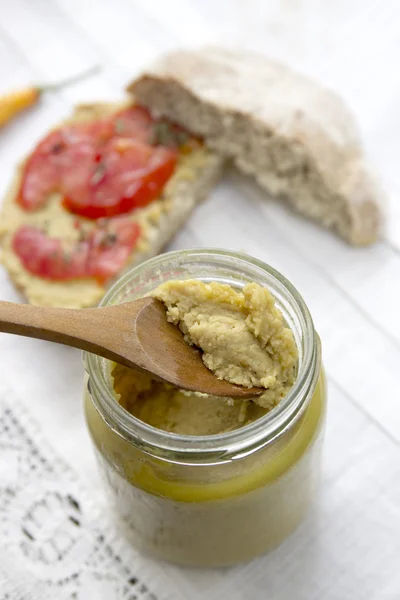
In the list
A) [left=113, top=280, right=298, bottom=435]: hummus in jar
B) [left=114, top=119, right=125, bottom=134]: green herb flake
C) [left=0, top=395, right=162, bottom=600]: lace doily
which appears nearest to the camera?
[left=113, top=280, right=298, bottom=435]: hummus in jar

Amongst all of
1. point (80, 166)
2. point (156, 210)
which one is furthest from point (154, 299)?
point (80, 166)

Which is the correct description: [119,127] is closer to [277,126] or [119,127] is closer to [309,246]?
[277,126]

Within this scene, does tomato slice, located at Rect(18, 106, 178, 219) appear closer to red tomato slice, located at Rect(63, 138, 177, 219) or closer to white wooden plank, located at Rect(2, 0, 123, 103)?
red tomato slice, located at Rect(63, 138, 177, 219)

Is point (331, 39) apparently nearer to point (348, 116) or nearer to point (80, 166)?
point (348, 116)

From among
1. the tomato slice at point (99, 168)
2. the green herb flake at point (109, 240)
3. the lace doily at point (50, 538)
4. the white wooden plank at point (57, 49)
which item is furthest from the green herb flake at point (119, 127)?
the lace doily at point (50, 538)

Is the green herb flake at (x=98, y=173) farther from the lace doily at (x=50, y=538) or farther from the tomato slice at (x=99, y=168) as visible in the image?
the lace doily at (x=50, y=538)

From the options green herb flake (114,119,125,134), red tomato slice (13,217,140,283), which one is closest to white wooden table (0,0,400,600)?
red tomato slice (13,217,140,283)
